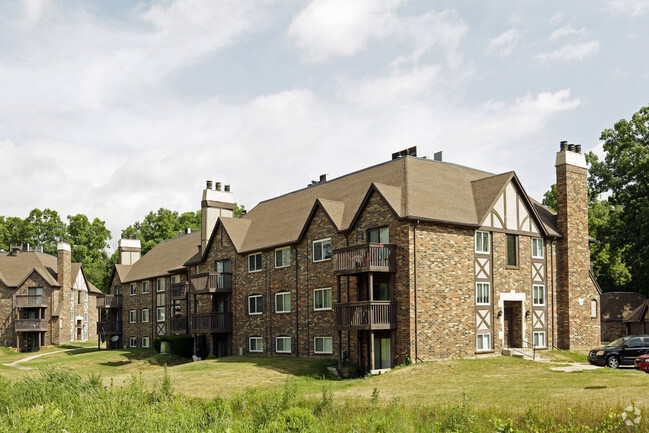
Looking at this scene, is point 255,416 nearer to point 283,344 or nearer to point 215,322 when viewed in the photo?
point 283,344

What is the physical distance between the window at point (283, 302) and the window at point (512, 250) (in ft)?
41.7

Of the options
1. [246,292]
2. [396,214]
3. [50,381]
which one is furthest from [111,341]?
[50,381]

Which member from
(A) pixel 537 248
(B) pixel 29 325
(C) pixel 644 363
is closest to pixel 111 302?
(B) pixel 29 325

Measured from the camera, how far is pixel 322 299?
1416 inches

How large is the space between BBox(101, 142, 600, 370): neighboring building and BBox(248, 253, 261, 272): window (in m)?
0.10

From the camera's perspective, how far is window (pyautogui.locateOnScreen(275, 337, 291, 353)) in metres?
38.6

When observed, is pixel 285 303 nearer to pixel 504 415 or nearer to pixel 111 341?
pixel 504 415

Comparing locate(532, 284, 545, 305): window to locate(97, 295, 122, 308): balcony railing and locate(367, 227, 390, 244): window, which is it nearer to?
locate(367, 227, 390, 244): window

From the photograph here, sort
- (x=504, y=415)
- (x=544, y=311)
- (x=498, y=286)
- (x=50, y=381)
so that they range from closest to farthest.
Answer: (x=504, y=415) < (x=50, y=381) < (x=498, y=286) < (x=544, y=311)

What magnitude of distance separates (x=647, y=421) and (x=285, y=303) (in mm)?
27431

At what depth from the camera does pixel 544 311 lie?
36.5 metres

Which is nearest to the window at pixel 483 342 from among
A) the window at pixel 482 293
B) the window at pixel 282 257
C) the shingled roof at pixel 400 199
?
the window at pixel 482 293

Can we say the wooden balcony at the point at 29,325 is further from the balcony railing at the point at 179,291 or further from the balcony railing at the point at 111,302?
the balcony railing at the point at 179,291

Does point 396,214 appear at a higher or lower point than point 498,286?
higher
